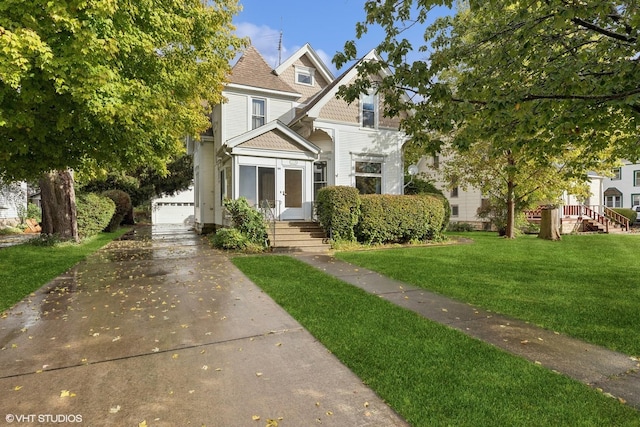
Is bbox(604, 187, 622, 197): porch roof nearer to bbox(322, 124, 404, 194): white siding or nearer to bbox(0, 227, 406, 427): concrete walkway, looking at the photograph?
bbox(322, 124, 404, 194): white siding

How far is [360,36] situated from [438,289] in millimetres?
4621

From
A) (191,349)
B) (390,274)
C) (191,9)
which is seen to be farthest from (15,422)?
(191,9)

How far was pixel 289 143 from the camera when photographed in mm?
14391

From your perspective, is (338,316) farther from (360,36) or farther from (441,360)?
(360,36)

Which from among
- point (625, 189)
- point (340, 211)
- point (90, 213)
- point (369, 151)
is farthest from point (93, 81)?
point (625, 189)

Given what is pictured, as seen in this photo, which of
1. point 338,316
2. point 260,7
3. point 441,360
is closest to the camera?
point 441,360

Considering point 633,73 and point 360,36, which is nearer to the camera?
point 633,73

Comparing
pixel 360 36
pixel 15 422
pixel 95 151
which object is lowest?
pixel 15 422

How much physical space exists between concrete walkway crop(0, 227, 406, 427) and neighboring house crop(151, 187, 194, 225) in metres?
27.8

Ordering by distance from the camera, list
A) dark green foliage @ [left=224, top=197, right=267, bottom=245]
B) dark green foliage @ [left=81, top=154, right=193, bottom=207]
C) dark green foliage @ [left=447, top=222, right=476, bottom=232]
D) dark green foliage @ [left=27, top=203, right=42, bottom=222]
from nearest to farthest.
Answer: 1. dark green foliage @ [left=224, top=197, right=267, bottom=245]
2. dark green foliage @ [left=447, top=222, right=476, bottom=232]
3. dark green foliage @ [left=27, top=203, right=42, bottom=222]
4. dark green foliage @ [left=81, top=154, right=193, bottom=207]

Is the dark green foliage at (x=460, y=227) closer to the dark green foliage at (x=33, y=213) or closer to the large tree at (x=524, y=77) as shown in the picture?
the large tree at (x=524, y=77)

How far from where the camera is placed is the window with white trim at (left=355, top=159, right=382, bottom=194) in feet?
53.6

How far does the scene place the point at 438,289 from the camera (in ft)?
21.8
